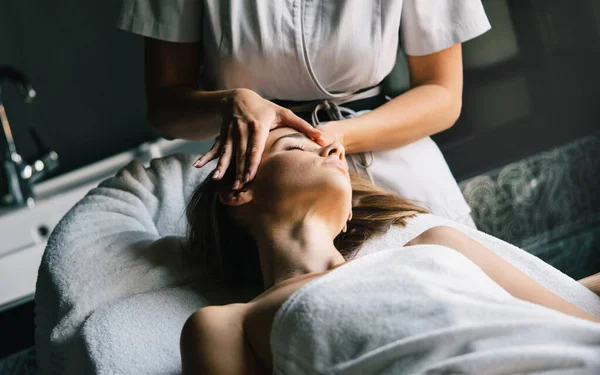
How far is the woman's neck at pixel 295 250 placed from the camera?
3.24 feet

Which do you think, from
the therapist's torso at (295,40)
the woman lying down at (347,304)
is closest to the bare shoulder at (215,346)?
the woman lying down at (347,304)

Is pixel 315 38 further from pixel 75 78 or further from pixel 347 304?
pixel 75 78

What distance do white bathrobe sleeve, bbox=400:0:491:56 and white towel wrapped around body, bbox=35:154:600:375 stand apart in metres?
0.34

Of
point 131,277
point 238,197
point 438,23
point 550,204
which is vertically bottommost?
point 550,204

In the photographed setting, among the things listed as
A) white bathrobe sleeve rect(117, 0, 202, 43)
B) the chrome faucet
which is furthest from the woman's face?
the chrome faucet

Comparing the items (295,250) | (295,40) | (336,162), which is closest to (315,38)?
(295,40)

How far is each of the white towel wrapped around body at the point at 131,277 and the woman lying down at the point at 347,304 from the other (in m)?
0.10

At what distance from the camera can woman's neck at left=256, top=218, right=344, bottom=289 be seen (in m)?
0.99

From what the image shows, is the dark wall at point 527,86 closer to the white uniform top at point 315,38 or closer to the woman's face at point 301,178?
the white uniform top at point 315,38

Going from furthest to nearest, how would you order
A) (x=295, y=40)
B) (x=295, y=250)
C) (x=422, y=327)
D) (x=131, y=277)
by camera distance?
(x=295, y=40) → (x=131, y=277) → (x=295, y=250) → (x=422, y=327)

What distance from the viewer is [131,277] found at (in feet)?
3.77

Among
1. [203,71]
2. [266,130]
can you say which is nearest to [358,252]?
[266,130]

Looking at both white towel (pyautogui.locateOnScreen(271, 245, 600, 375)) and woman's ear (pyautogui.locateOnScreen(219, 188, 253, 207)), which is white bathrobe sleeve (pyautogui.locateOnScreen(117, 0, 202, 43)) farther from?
white towel (pyautogui.locateOnScreen(271, 245, 600, 375))

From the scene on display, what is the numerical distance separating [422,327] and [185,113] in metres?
0.68
